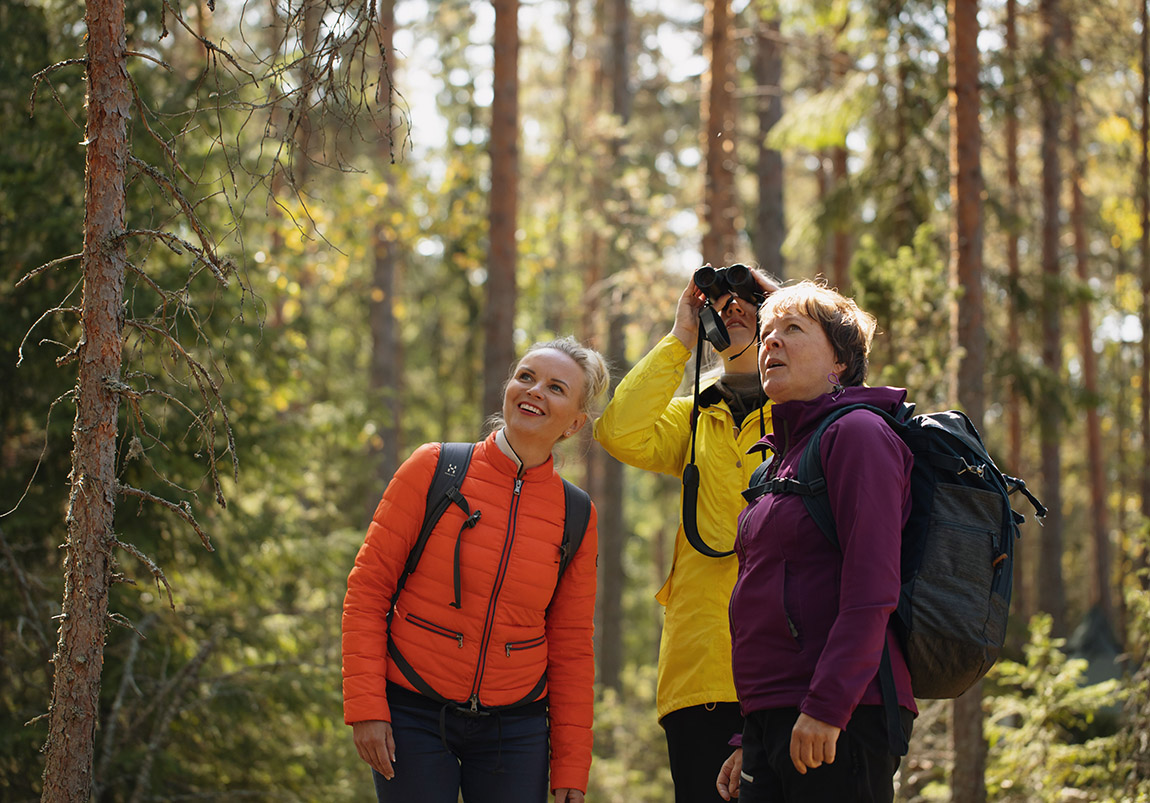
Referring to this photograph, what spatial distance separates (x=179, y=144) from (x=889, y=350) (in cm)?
550

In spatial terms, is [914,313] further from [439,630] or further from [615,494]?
[615,494]

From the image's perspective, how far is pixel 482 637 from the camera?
3.02 m

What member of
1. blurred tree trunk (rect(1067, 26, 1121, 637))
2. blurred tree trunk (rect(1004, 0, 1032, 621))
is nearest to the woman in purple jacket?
blurred tree trunk (rect(1004, 0, 1032, 621))

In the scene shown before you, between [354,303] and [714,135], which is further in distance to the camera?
[354,303]

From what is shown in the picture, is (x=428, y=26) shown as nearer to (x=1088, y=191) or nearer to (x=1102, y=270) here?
(x=1088, y=191)

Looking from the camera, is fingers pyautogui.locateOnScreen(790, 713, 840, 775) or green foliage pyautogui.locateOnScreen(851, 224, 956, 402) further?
green foliage pyautogui.locateOnScreen(851, 224, 956, 402)

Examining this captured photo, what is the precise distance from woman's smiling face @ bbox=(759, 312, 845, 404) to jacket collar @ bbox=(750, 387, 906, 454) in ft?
0.16

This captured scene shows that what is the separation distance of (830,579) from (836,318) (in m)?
0.75

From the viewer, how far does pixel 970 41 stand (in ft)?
22.7

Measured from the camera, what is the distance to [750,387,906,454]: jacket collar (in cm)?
243

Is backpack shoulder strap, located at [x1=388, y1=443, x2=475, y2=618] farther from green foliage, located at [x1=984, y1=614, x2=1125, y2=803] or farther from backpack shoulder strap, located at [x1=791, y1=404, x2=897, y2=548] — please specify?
green foliage, located at [x1=984, y1=614, x2=1125, y2=803]

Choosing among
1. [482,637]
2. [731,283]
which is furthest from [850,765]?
[731,283]

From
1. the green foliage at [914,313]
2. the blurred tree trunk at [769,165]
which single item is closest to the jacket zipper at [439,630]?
the green foliage at [914,313]

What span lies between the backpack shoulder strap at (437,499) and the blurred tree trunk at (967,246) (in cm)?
474
